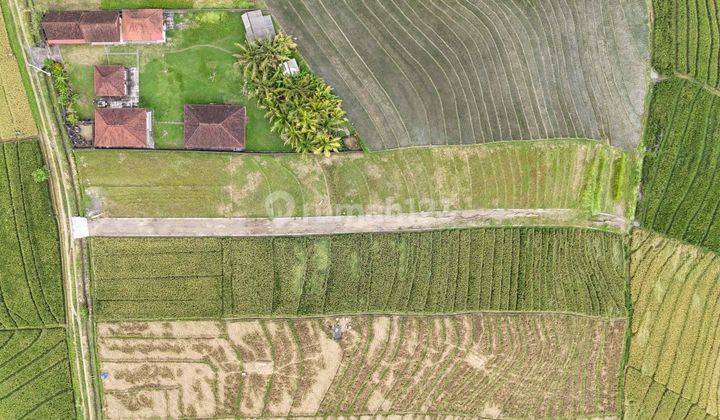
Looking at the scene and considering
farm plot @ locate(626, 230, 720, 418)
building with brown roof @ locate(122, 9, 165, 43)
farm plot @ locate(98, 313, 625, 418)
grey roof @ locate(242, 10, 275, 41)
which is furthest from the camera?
farm plot @ locate(626, 230, 720, 418)

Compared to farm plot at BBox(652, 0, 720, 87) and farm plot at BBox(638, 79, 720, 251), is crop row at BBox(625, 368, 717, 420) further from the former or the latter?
farm plot at BBox(652, 0, 720, 87)

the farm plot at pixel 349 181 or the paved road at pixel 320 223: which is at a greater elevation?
the farm plot at pixel 349 181

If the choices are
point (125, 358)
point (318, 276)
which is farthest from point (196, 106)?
point (125, 358)

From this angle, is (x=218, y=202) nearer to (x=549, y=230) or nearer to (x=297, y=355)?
(x=297, y=355)

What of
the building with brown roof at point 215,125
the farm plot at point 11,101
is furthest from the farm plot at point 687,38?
the farm plot at point 11,101

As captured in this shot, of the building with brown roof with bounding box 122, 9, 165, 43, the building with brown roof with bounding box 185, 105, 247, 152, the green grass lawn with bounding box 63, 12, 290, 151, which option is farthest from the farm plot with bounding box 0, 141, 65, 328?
the building with brown roof with bounding box 122, 9, 165, 43

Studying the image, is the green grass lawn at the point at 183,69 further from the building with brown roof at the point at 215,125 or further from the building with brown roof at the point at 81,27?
the building with brown roof at the point at 215,125
